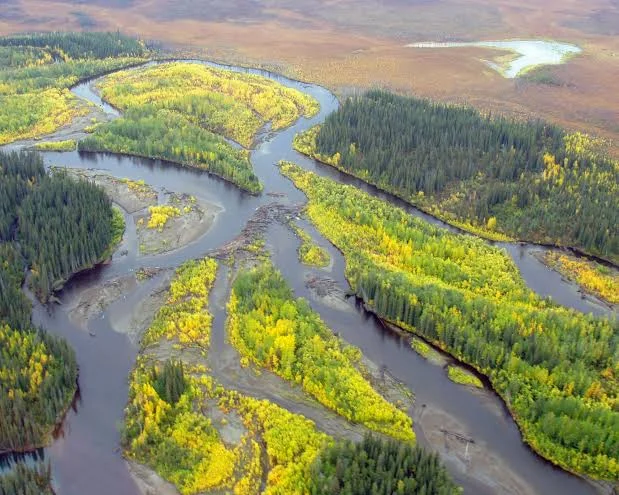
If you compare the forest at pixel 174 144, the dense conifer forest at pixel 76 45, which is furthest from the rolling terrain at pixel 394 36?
the forest at pixel 174 144

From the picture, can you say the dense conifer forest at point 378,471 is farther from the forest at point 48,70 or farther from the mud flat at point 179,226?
the forest at point 48,70

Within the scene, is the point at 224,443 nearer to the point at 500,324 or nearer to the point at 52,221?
the point at 500,324

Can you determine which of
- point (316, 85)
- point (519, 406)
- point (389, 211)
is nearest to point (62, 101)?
point (316, 85)

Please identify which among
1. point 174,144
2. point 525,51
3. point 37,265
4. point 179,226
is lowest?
point 179,226

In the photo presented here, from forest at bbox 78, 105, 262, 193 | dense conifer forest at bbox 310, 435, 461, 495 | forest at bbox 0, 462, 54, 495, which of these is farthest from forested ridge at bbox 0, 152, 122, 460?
dense conifer forest at bbox 310, 435, 461, 495

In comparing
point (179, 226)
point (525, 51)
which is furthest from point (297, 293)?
point (525, 51)

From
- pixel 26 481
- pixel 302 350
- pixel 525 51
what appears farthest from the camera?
pixel 525 51

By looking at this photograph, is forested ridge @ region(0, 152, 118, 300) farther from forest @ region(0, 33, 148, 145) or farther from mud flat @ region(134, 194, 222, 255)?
forest @ region(0, 33, 148, 145)

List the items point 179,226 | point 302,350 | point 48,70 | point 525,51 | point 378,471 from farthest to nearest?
point 525,51 < point 48,70 < point 179,226 < point 302,350 < point 378,471
